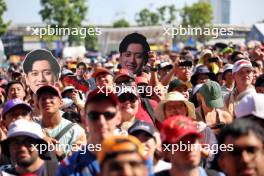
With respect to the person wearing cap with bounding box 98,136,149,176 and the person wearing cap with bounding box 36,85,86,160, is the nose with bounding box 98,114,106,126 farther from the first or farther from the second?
the person wearing cap with bounding box 36,85,86,160

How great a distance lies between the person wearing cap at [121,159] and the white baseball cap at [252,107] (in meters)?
1.47

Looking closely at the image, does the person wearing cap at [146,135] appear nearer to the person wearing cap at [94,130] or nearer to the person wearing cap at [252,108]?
the person wearing cap at [94,130]

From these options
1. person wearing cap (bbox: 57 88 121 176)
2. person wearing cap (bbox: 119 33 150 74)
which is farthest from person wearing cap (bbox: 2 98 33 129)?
→ person wearing cap (bbox: 119 33 150 74)

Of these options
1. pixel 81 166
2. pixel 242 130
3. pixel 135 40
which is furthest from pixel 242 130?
pixel 135 40

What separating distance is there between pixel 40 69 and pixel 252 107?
3112mm

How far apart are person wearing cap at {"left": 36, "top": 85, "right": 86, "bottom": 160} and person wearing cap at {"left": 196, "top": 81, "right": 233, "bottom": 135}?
1.46m

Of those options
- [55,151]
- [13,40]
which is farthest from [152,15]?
[55,151]

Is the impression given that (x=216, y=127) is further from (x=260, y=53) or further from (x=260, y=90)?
(x=260, y=53)

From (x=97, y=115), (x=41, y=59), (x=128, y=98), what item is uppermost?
(x=41, y=59)

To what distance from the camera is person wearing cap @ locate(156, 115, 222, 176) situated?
3902mm

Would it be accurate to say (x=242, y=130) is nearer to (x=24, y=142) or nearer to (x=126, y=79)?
(x=24, y=142)

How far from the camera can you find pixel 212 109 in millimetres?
6379

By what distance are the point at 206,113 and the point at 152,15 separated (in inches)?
2939

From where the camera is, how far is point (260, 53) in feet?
34.8
